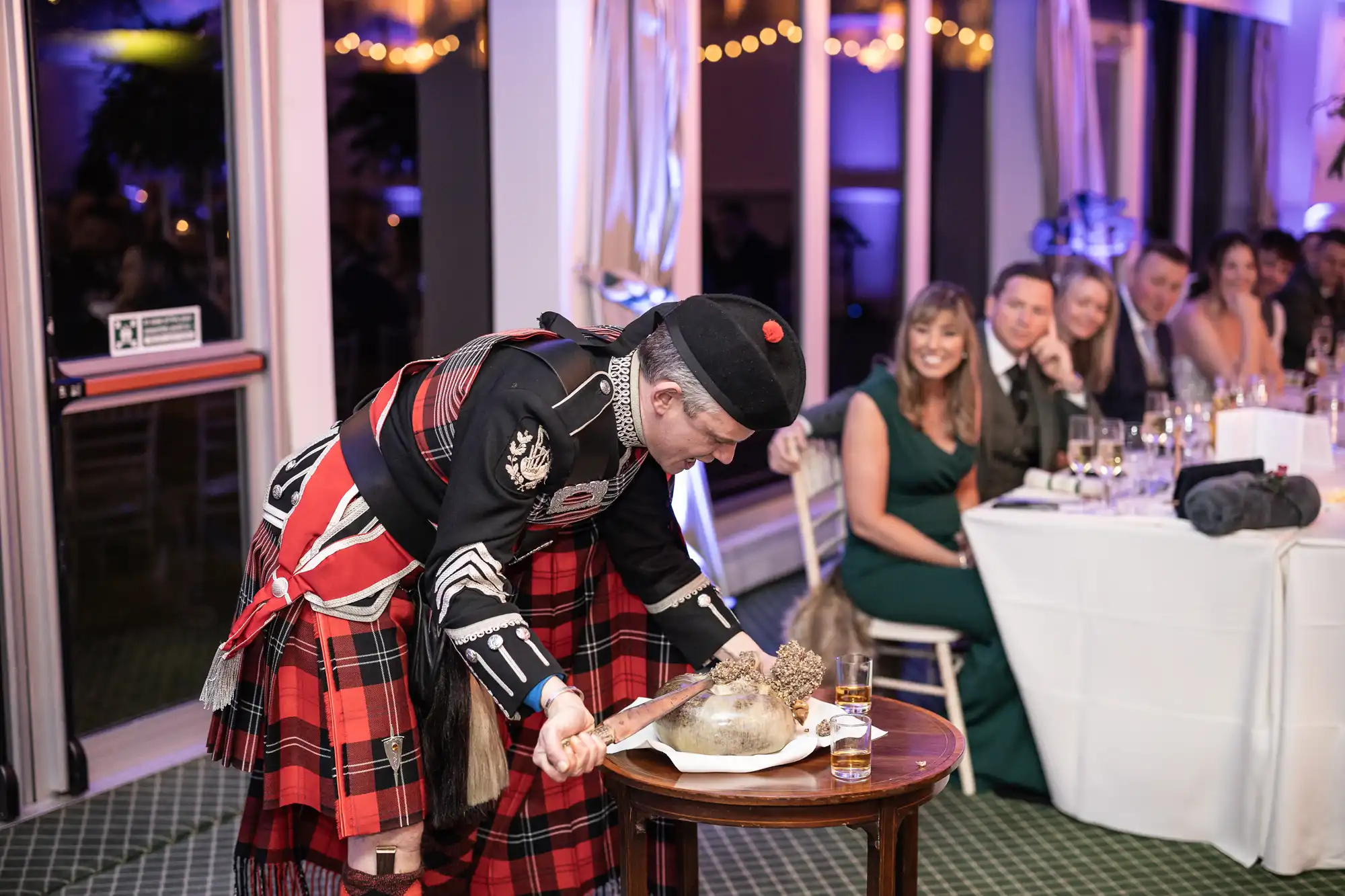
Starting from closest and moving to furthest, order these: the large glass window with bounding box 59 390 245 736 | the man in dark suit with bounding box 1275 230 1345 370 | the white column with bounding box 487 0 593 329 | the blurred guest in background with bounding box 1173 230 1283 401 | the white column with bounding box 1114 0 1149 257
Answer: the large glass window with bounding box 59 390 245 736
the white column with bounding box 487 0 593 329
the blurred guest in background with bounding box 1173 230 1283 401
the man in dark suit with bounding box 1275 230 1345 370
the white column with bounding box 1114 0 1149 257

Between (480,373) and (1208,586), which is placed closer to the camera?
(480,373)

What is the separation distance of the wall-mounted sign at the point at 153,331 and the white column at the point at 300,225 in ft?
0.65

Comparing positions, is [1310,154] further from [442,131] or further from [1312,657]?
[1312,657]

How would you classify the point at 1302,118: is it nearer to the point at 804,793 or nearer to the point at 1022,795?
the point at 1022,795

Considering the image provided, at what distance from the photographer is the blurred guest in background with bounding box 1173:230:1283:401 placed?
5.70 meters

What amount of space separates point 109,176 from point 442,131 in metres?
1.37

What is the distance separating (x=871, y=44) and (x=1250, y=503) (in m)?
4.18

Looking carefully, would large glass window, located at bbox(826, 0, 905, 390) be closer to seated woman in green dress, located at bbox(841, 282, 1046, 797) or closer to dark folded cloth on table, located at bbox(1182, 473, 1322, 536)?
seated woman in green dress, located at bbox(841, 282, 1046, 797)

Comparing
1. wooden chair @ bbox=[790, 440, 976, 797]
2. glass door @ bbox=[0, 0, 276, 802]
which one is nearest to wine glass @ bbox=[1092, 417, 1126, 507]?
wooden chair @ bbox=[790, 440, 976, 797]

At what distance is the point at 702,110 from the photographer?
19.5ft

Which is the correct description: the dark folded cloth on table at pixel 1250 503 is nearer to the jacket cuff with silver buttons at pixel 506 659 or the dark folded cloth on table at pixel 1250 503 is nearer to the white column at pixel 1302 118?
the jacket cuff with silver buttons at pixel 506 659

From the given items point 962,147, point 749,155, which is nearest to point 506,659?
point 749,155

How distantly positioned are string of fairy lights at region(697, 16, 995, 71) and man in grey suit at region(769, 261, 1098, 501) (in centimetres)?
178

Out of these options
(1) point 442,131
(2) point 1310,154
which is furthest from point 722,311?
(2) point 1310,154
